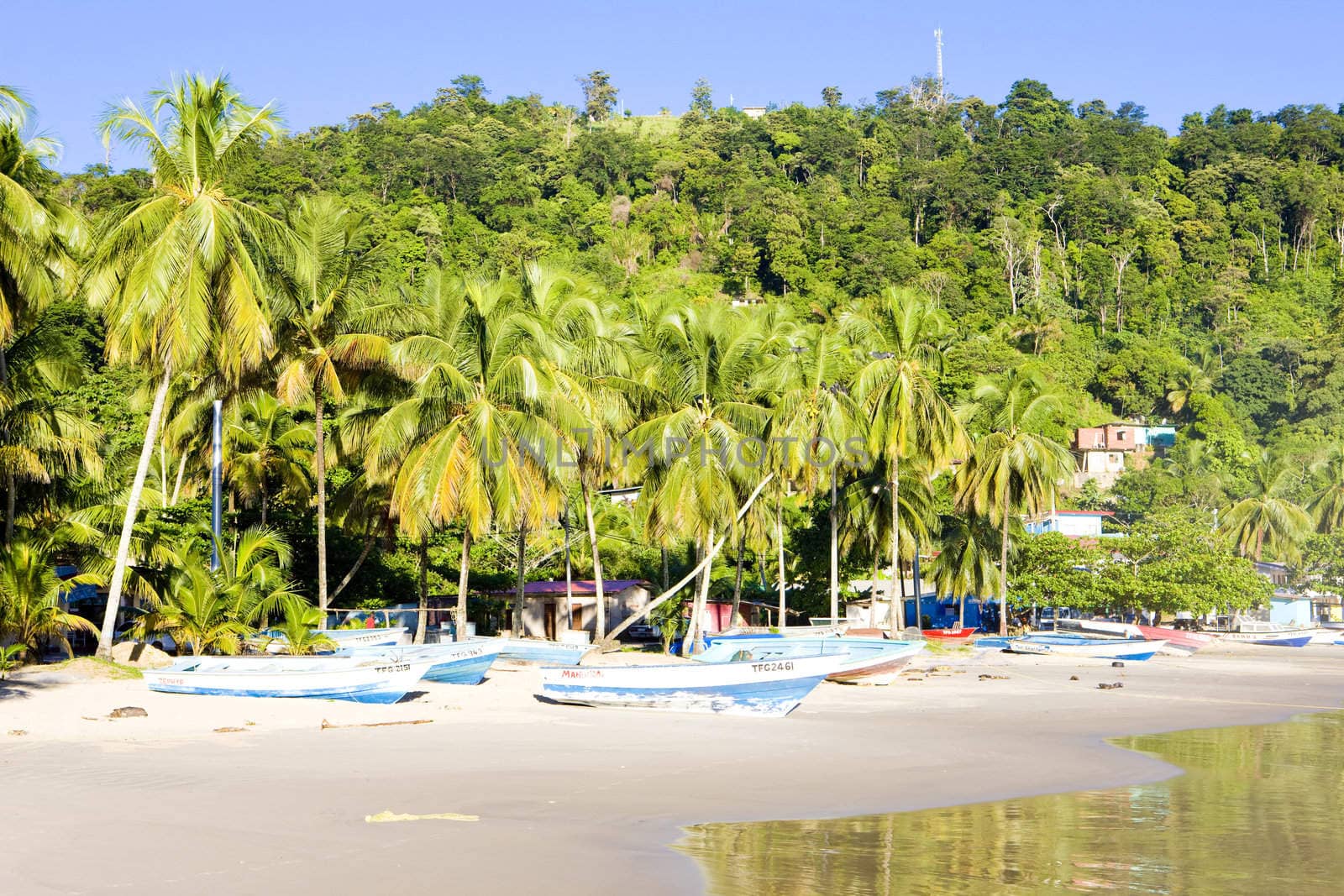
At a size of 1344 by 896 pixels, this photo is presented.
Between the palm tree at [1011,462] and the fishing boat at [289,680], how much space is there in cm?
2714

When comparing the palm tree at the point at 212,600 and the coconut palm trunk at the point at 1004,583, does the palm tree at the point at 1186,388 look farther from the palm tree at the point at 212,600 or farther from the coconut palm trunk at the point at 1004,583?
the palm tree at the point at 212,600

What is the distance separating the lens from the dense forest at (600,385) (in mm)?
22750

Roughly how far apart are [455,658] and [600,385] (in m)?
10.0

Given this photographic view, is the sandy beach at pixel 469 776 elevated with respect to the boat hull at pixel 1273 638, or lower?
elevated

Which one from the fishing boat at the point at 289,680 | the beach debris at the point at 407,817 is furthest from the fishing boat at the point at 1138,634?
the beach debris at the point at 407,817

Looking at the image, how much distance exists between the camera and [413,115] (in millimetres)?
129125

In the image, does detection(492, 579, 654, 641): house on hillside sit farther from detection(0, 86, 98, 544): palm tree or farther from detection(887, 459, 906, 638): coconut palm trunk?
detection(0, 86, 98, 544): palm tree

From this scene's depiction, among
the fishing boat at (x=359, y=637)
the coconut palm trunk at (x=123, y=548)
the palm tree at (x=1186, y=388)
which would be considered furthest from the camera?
the palm tree at (x=1186, y=388)

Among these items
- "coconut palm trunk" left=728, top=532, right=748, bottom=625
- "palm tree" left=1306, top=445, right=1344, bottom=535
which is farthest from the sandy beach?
"palm tree" left=1306, top=445, right=1344, bottom=535

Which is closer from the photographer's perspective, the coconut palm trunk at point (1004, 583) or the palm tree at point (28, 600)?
the palm tree at point (28, 600)

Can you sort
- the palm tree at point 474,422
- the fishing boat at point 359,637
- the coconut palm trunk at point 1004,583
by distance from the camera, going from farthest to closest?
1. the coconut palm trunk at point 1004,583
2. the palm tree at point 474,422
3. the fishing boat at point 359,637

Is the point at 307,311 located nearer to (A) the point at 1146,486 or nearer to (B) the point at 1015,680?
(B) the point at 1015,680

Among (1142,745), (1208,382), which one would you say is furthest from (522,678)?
(1208,382)

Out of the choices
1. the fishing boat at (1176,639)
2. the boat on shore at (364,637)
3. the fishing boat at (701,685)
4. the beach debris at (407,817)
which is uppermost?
the boat on shore at (364,637)
